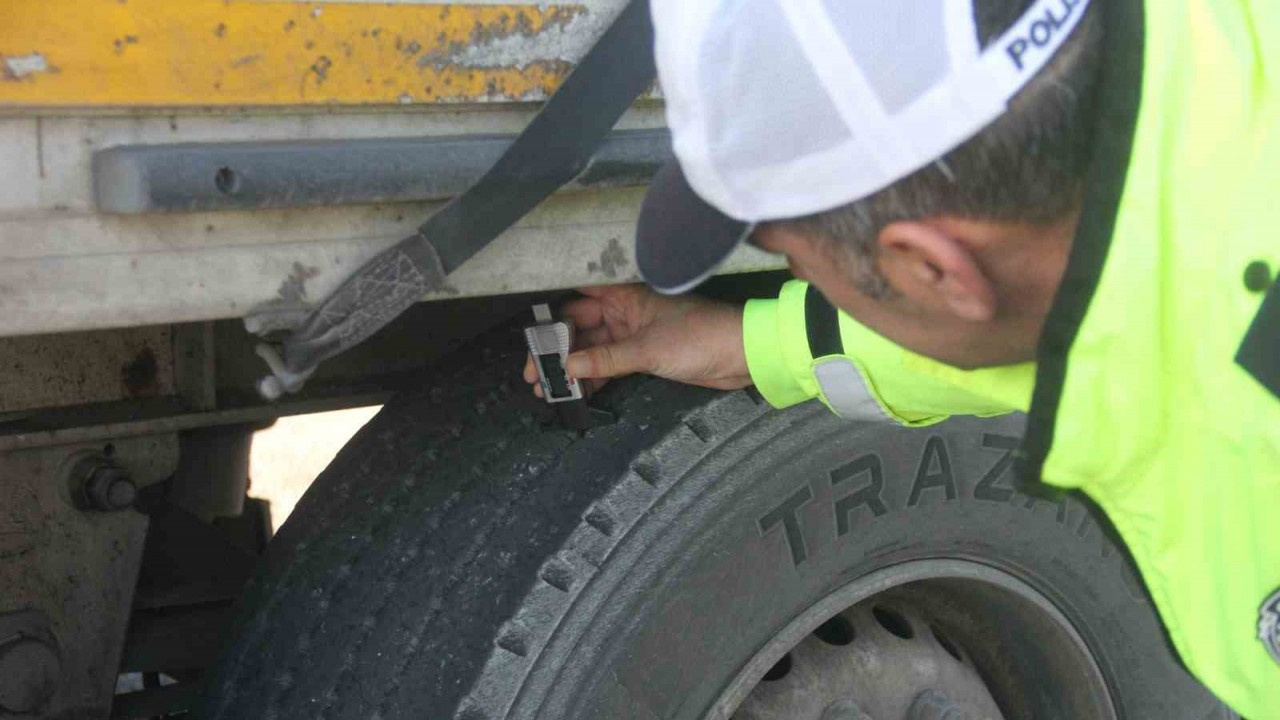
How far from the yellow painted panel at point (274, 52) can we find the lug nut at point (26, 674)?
955 mm

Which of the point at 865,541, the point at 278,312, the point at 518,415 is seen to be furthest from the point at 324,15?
the point at 865,541

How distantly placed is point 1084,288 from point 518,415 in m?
0.95

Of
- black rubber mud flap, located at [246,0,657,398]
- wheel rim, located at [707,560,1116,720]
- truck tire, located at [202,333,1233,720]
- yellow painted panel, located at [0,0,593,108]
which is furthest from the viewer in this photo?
wheel rim, located at [707,560,1116,720]

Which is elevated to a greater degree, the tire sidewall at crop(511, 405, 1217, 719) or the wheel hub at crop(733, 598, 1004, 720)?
the tire sidewall at crop(511, 405, 1217, 719)

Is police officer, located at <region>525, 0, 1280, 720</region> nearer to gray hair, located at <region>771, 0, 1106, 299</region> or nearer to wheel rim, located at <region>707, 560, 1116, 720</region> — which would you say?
gray hair, located at <region>771, 0, 1106, 299</region>

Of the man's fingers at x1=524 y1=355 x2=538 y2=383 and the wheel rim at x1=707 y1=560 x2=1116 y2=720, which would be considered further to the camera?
the wheel rim at x1=707 y1=560 x2=1116 y2=720

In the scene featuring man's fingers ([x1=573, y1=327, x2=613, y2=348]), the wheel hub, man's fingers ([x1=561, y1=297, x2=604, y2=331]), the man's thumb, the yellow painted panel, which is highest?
the yellow painted panel

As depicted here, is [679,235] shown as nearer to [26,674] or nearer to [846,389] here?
[846,389]

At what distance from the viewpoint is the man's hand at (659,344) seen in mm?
1909

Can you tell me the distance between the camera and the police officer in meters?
1.13

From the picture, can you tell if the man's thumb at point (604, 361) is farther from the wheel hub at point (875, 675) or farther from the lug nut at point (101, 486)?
the lug nut at point (101, 486)

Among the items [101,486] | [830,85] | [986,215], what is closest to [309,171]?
[830,85]

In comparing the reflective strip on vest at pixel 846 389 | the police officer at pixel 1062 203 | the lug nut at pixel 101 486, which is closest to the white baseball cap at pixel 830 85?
the police officer at pixel 1062 203

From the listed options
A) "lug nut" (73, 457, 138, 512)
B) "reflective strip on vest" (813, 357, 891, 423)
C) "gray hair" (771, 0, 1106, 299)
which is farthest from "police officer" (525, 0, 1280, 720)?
"lug nut" (73, 457, 138, 512)
